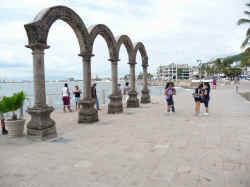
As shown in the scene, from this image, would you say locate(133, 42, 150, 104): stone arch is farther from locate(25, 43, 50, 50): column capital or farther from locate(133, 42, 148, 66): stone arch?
locate(25, 43, 50, 50): column capital

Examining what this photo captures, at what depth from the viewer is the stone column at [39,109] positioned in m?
6.10

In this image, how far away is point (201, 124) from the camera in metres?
7.60

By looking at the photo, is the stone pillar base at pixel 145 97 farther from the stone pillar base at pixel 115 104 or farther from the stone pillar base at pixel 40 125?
the stone pillar base at pixel 40 125

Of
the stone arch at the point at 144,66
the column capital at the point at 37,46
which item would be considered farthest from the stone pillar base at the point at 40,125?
the stone arch at the point at 144,66

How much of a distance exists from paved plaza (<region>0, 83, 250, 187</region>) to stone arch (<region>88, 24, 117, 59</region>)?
3866 mm

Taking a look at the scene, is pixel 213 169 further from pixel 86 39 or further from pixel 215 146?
pixel 86 39

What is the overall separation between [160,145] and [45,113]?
11.2 ft

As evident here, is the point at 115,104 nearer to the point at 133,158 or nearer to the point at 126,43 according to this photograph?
the point at 126,43

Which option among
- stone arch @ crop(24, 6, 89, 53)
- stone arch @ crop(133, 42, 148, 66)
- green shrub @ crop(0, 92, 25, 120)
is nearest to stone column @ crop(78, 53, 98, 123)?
stone arch @ crop(24, 6, 89, 53)

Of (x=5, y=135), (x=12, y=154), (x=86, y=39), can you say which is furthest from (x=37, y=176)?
(x=86, y=39)

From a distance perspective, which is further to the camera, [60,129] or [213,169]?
[60,129]

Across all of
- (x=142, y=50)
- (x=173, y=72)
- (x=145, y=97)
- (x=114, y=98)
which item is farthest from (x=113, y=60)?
(x=173, y=72)

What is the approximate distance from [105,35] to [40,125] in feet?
18.0

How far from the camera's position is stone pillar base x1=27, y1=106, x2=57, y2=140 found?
605 centimetres
